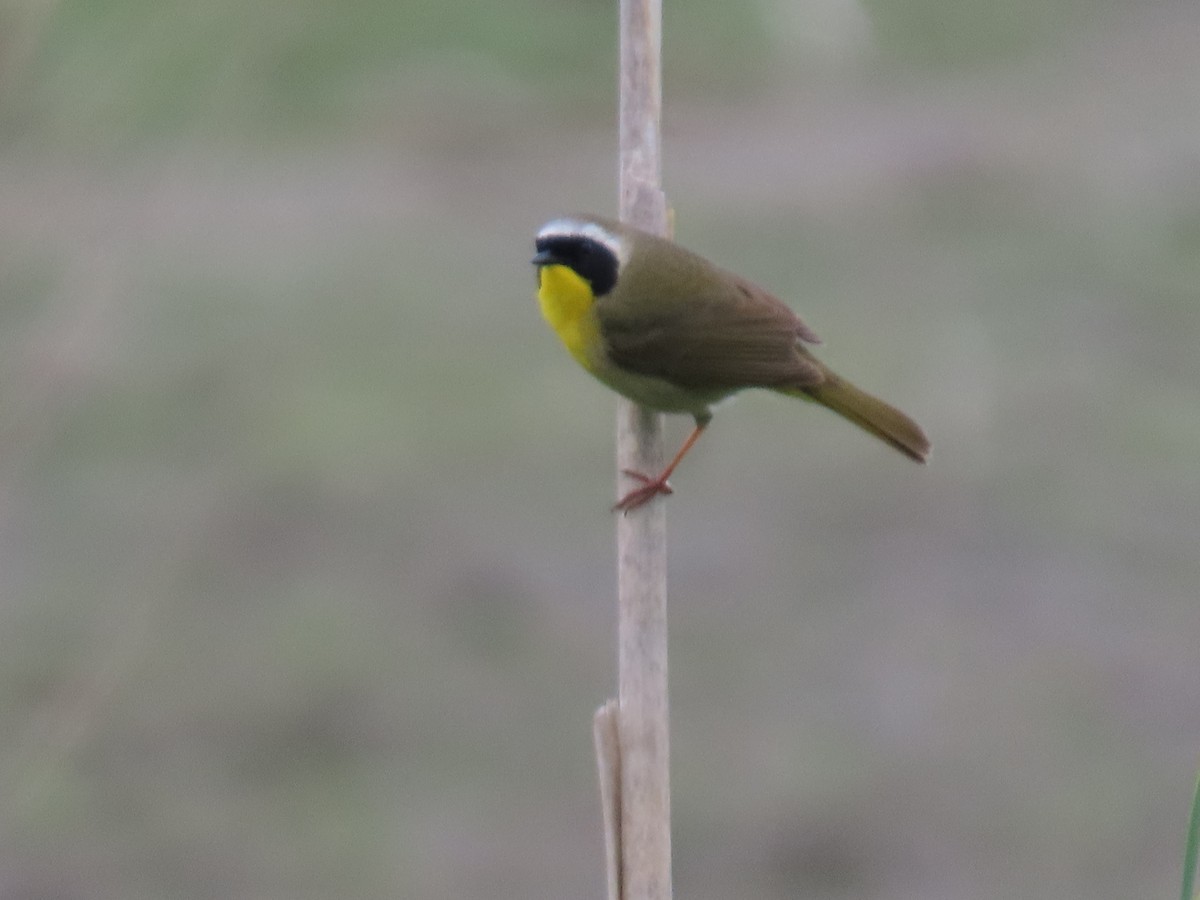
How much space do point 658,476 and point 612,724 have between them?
2.23ft

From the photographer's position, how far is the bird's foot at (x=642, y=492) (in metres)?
2.63

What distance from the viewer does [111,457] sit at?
7.17m

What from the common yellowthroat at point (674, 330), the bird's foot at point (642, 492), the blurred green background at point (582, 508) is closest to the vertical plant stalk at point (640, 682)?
the bird's foot at point (642, 492)

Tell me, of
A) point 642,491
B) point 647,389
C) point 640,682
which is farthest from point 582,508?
point 640,682

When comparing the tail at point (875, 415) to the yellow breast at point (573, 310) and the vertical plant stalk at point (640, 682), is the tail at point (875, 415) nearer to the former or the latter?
the yellow breast at point (573, 310)

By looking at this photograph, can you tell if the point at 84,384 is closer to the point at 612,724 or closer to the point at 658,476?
the point at 658,476

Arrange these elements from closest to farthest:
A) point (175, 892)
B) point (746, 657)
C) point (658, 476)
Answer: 1. point (658, 476)
2. point (175, 892)
3. point (746, 657)

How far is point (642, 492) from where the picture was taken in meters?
2.72

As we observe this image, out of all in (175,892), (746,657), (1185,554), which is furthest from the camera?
(1185,554)

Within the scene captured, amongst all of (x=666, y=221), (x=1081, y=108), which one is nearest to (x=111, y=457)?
(x=666, y=221)

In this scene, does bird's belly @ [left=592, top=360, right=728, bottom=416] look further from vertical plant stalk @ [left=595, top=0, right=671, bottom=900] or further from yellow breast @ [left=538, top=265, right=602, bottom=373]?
vertical plant stalk @ [left=595, top=0, right=671, bottom=900]

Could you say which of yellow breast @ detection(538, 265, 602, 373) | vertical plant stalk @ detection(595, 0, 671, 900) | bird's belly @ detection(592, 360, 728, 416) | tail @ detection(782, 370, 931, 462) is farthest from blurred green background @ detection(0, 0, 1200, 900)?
tail @ detection(782, 370, 931, 462)

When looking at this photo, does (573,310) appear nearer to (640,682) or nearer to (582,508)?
(640,682)

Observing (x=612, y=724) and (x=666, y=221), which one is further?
(x=666, y=221)
